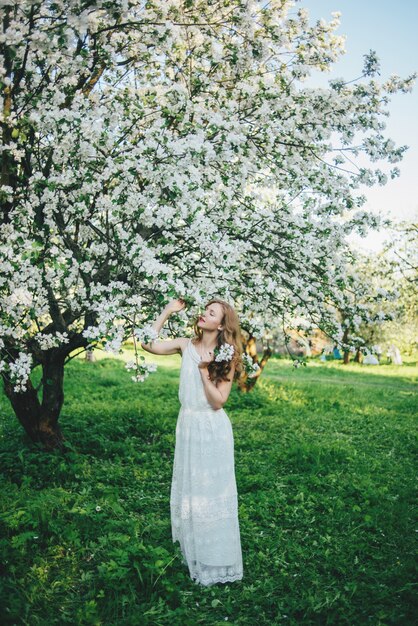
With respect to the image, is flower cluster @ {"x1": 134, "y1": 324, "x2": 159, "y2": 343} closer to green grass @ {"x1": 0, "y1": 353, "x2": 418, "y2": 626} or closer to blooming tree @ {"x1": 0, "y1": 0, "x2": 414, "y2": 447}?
blooming tree @ {"x1": 0, "y1": 0, "x2": 414, "y2": 447}

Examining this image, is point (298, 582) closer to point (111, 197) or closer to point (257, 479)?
point (257, 479)

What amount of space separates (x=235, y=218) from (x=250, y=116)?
5.83 feet

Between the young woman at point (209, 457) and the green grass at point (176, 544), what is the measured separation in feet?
0.82

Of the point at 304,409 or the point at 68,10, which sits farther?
the point at 304,409

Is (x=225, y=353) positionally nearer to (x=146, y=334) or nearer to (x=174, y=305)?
(x=146, y=334)

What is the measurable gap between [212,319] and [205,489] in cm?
180

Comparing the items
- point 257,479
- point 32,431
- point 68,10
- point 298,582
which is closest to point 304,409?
point 257,479

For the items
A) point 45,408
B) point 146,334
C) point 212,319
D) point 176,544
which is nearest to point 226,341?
point 212,319

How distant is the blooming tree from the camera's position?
6320 mm

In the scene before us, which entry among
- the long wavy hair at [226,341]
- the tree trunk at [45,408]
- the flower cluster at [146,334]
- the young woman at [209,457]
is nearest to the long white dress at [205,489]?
the young woman at [209,457]

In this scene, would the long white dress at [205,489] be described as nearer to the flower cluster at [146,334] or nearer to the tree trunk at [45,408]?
the flower cluster at [146,334]

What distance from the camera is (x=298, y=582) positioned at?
18.2 ft

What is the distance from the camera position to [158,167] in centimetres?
644

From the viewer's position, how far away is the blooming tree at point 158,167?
6.32 m
